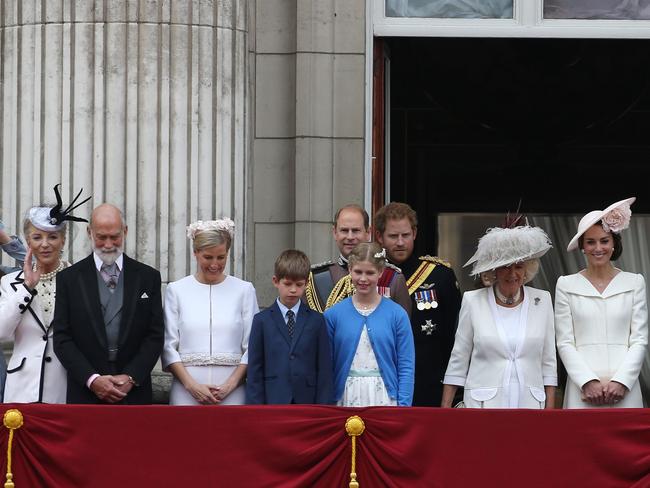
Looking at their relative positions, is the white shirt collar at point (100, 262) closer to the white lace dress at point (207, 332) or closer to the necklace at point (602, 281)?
the white lace dress at point (207, 332)

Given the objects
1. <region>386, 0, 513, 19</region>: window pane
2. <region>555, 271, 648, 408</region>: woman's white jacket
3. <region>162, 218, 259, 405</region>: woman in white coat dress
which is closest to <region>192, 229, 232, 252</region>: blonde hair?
<region>162, 218, 259, 405</region>: woman in white coat dress

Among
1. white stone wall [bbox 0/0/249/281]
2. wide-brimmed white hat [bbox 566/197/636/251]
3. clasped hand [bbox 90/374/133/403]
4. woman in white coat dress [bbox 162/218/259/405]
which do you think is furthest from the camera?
white stone wall [bbox 0/0/249/281]

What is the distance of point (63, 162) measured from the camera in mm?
9930

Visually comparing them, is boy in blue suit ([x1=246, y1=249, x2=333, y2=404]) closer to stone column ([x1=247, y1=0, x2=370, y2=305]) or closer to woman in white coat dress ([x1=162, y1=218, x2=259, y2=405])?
woman in white coat dress ([x1=162, y1=218, x2=259, y2=405])

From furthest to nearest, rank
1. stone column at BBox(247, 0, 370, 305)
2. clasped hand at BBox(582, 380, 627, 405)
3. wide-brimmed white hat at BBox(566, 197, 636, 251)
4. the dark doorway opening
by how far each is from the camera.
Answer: the dark doorway opening → stone column at BBox(247, 0, 370, 305) → wide-brimmed white hat at BBox(566, 197, 636, 251) → clasped hand at BBox(582, 380, 627, 405)

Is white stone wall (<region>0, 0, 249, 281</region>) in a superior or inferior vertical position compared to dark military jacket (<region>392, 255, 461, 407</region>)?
superior

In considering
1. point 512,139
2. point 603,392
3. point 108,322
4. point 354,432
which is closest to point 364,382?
point 354,432

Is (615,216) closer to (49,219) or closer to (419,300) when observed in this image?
(419,300)

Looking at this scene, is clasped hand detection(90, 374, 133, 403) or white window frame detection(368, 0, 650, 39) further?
white window frame detection(368, 0, 650, 39)

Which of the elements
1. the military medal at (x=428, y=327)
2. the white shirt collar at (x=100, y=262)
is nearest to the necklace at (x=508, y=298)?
the military medal at (x=428, y=327)

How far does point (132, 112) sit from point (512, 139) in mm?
6565

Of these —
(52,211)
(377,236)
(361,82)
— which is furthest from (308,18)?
(52,211)

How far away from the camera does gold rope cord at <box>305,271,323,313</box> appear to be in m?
8.62

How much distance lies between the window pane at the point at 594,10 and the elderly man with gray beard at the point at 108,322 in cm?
385
